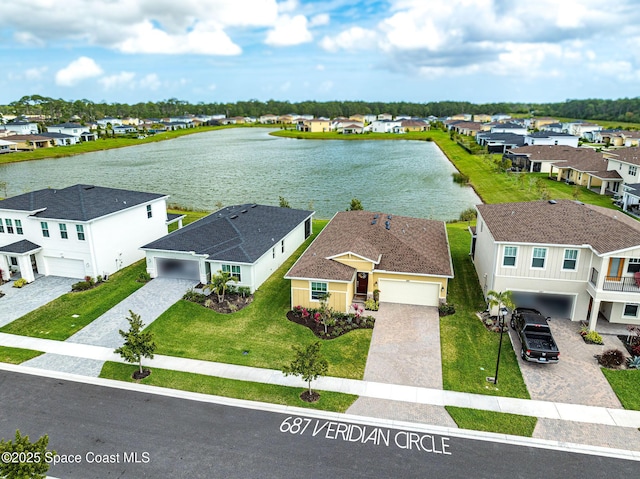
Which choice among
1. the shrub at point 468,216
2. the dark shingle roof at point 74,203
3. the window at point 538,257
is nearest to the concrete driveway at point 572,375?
the window at point 538,257

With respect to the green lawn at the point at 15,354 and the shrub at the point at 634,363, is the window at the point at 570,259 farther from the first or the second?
the green lawn at the point at 15,354

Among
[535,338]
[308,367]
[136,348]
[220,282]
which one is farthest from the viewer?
[220,282]

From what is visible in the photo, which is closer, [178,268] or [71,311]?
[71,311]

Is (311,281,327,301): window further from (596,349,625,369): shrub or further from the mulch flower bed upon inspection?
(596,349,625,369): shrub

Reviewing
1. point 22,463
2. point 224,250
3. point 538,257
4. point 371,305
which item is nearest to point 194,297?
point 224,250

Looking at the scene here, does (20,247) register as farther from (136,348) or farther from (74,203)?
(136,348)

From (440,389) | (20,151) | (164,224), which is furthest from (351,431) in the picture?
(20,151)

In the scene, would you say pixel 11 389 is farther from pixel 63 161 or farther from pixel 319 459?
pixel 63 161
